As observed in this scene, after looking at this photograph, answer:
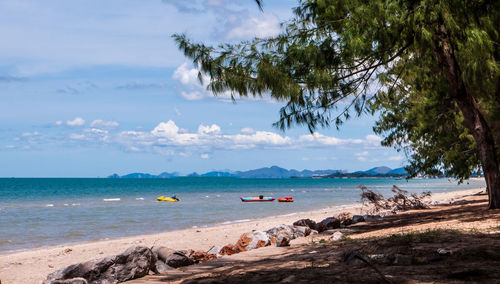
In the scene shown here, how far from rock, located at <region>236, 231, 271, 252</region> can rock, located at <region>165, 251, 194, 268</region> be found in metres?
1.85

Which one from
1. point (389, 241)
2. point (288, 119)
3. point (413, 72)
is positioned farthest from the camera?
point (413, 72)

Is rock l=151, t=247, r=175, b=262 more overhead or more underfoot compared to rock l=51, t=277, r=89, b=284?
more overhead

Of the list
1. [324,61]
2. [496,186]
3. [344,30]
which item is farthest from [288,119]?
[496,186]

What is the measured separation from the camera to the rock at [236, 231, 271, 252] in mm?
10113

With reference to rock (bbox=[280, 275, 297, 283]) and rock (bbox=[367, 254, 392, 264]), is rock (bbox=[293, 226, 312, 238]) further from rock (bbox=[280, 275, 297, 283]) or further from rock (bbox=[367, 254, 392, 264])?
rock (bbox=[280, 275, 297, 283])

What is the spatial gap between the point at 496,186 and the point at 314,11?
738 centimetres

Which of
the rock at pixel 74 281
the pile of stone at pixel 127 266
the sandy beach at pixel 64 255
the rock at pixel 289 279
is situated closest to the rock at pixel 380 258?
the rock at pixel 289 279

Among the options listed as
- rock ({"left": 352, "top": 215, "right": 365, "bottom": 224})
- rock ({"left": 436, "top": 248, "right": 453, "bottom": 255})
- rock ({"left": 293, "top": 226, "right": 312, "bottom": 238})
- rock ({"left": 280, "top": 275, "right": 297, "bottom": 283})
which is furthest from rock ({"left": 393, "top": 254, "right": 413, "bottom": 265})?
rock ({"left": 352, "top": 215, "right": 365, "bottom": 224})

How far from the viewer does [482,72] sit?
9.27 m

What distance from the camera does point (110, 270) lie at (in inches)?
292

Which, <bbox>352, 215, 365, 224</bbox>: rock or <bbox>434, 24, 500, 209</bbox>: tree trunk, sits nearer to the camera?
<bbox>434, 24, 500, 209</bbox>: tree trunk

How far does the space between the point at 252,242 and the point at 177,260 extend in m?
2.41

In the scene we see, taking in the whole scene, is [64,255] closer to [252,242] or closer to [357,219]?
[252,242]

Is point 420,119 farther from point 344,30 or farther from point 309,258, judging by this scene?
point 309,258
